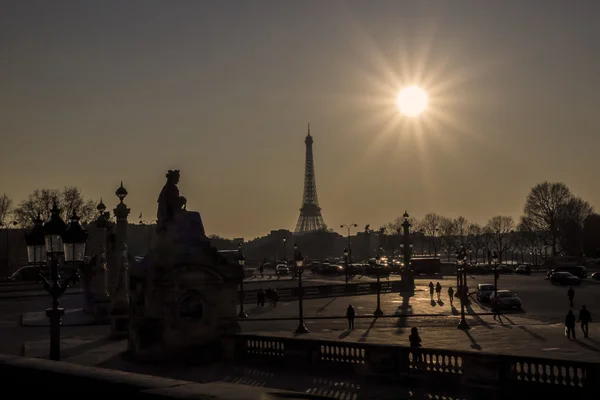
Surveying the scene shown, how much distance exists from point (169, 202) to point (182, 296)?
3.09 meters

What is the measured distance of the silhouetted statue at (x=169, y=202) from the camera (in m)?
23.9

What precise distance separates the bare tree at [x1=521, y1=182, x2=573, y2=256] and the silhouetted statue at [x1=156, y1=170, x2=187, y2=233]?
4406 inches

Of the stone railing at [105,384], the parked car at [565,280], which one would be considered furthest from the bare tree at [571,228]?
the stone railing at [105,384]

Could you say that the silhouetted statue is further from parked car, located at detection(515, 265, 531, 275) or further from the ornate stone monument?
parked car, located at detection(515, 265, 531, 275)

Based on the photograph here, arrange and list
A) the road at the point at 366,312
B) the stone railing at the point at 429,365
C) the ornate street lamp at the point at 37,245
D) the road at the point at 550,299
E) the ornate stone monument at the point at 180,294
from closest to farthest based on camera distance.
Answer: the stone railing at the point at 429,365 → the ornate street lamp at the point at 37,245 → the ornate stone monument at the point at 180,294 → the road at the point at 366,312 → the road at the point at 550,299

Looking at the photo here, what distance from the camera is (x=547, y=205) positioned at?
128625 mm

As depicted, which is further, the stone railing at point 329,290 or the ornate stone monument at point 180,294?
the stone railing at point 329,290

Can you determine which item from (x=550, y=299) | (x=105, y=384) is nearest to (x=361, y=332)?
(x=550, y=299)

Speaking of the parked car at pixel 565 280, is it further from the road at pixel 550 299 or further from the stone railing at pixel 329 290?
the stone railing at pixel 329 290

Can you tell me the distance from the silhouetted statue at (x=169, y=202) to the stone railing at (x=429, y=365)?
439 cm

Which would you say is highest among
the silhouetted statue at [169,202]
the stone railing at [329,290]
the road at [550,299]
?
the silhouetted statue at [169,202]

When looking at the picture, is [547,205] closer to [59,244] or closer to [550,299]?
[550,299]

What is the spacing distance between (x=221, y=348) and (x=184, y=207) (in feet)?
15.5

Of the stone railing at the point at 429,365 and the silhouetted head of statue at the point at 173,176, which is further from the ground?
the silhouetted head of statue at the point at 173,176
